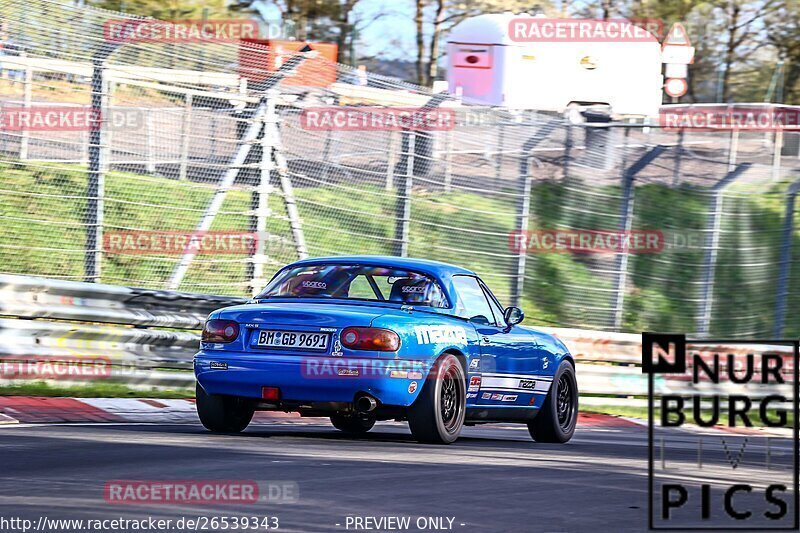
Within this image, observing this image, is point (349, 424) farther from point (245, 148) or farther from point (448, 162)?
point (448, 162)

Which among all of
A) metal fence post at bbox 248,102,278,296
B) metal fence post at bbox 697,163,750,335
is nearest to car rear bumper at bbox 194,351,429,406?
metal fence post at bbox 248,102,278,296

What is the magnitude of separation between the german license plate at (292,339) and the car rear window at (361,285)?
2.48 ft

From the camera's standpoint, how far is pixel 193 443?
332 inches

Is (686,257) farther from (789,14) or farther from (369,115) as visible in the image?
(789,14)

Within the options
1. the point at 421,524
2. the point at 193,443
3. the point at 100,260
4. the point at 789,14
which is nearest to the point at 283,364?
the point at 193,443

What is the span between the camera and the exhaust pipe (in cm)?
855

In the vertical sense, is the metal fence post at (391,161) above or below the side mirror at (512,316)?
above

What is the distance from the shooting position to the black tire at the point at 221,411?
917cm

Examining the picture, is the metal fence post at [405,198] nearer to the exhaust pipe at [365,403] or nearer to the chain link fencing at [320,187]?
the chain link fencing at [320,187]

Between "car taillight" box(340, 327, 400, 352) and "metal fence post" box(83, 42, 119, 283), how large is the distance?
14.6 ft

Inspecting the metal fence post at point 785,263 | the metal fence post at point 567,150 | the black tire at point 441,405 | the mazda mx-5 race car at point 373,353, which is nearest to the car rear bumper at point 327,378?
the mazda mx-5 race car at point 373,353

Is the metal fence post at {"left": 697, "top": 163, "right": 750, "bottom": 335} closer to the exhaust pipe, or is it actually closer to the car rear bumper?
the car rear bumper

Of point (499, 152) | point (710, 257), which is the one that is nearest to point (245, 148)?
point (499, 152)

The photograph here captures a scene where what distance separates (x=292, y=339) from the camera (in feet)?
28.3
